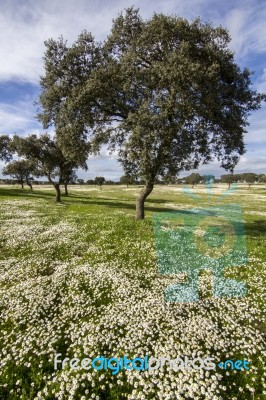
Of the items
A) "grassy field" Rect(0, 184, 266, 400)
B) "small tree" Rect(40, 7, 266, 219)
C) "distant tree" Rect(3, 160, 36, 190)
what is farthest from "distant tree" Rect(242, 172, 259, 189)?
"grassy field" Rect(0, 184, 266, 400)

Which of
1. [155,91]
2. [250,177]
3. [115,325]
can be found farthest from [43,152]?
[250,177]

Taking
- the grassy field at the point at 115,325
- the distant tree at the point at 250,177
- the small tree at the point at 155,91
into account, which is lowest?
the grassy field at the point at 115,325

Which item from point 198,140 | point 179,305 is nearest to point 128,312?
point 179,305

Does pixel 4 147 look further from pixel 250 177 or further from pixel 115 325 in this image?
pixel 250 177

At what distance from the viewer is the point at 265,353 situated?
8.51m

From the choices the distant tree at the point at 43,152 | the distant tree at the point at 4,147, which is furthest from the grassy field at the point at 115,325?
the distant tree at the point at 4,147

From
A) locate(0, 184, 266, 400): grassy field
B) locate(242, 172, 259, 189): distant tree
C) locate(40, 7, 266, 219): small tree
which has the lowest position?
locate(0, 184, 266, 400): grassy field

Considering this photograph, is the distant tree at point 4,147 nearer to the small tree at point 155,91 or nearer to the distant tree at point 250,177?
the small tree at point 155,91

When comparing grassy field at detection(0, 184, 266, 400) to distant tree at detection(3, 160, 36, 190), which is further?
distant tree at detection(3, 160, 36, 190)

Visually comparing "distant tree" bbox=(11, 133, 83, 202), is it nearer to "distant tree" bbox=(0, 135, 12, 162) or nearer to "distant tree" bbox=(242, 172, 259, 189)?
"distant tree" bbox=(0, 135, 12, 162)

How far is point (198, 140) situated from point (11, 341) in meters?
22.7

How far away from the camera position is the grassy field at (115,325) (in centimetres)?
723

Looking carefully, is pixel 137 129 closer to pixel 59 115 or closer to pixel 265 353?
pixel 59 115

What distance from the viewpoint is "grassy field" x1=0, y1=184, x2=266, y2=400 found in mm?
7234
